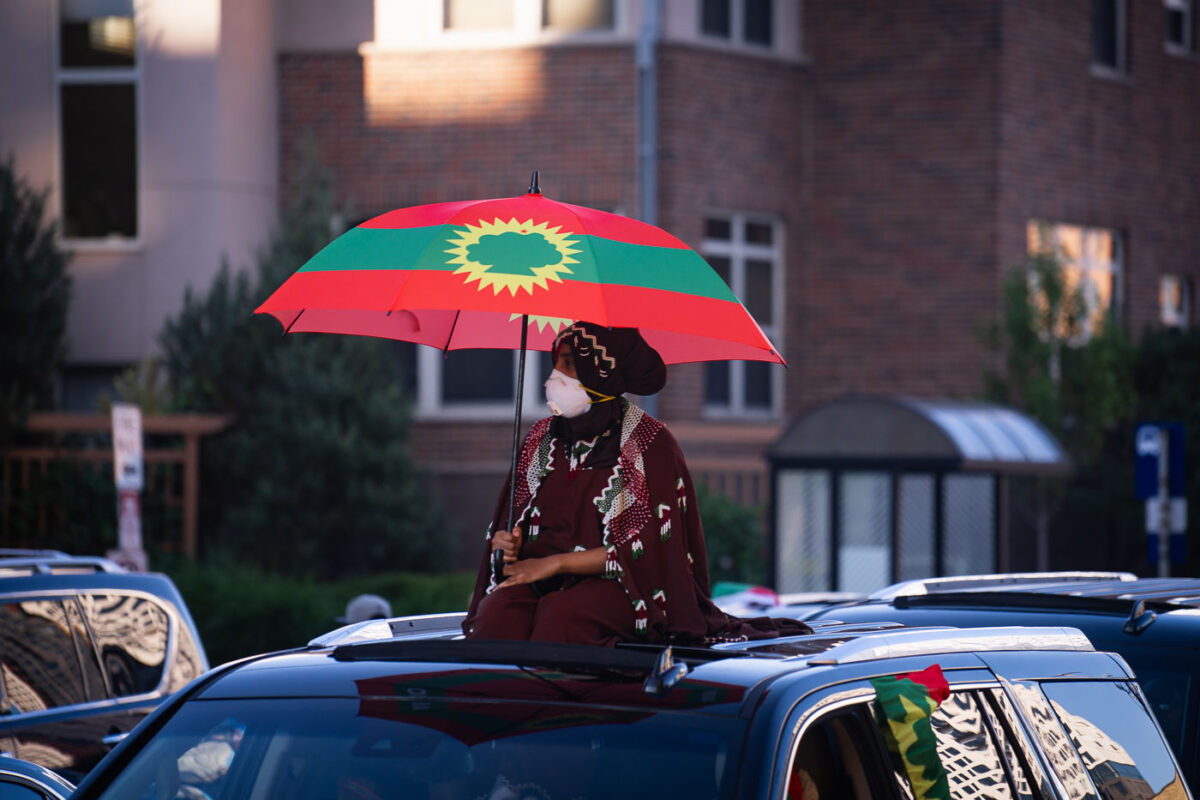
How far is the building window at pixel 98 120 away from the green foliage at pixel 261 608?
23.1 ft

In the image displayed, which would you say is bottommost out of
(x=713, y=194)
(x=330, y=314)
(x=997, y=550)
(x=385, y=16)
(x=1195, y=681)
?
(x=997, y=550)

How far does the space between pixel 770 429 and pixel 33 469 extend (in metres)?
7.83

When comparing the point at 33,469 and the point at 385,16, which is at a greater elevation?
the point at 385,16

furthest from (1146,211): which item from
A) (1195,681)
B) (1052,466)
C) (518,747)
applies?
(518,747)

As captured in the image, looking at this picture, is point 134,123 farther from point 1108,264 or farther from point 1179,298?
point 1179,298

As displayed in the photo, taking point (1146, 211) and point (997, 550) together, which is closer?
point (997, 550)

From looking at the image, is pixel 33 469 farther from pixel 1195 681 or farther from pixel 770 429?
pixel 1195 681

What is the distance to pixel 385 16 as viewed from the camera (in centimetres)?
1912

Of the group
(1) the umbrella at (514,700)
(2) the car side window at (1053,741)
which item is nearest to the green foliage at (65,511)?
(2) the car side window at (1053,741)

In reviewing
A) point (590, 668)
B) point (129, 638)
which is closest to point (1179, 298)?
point (129, 638)

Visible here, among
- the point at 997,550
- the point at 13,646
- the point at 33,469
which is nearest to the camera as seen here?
the point at 13,646

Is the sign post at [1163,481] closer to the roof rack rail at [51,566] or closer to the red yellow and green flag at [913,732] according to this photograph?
the roof rack rail at [51,566]

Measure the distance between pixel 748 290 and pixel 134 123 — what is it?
22.9 ft

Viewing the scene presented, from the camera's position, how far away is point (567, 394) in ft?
14.9
